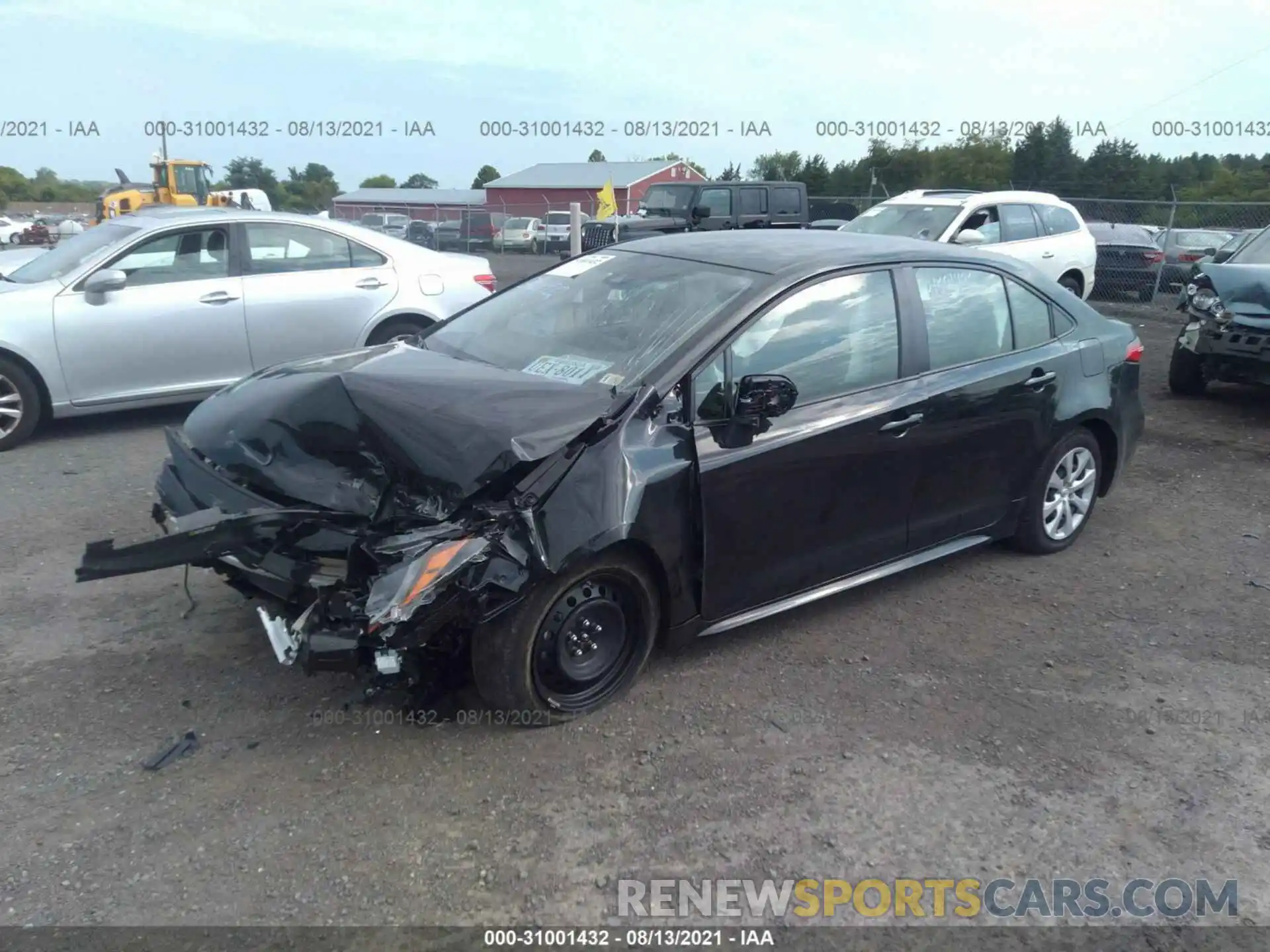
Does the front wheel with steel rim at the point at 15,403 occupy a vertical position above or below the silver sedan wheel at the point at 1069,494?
above

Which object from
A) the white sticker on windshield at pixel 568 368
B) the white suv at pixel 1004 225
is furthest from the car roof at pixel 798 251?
the white suv at pixel 1004 225

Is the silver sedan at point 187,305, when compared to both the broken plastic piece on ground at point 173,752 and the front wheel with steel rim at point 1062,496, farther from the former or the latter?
the front wheel with steel rim at point 1062,496

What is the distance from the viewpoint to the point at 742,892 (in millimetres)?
2791

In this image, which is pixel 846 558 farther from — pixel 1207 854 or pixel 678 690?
pixel 1207 854

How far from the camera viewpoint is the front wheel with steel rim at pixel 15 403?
652cm

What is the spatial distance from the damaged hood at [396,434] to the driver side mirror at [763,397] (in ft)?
1.65

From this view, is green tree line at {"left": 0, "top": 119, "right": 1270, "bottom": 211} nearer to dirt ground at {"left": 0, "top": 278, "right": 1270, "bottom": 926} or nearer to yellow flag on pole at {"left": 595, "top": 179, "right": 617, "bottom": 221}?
yellow flag on pole at {"left": 595, "top": 179, "right": 617, "bottom": 221}

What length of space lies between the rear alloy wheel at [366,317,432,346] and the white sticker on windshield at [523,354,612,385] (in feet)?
12.6

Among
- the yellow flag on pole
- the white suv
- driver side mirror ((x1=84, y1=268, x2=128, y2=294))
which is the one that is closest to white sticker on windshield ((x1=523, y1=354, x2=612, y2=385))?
driver side mirror ((x1=84, y1=268, x2=128, y2=294))

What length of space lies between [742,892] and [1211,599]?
3266mm

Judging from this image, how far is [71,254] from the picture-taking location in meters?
6.99

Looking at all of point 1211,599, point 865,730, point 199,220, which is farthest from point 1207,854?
point 199,220

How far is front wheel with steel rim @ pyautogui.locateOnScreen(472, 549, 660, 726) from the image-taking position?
3.27 meters

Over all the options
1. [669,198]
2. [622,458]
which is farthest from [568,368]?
[669,198]
